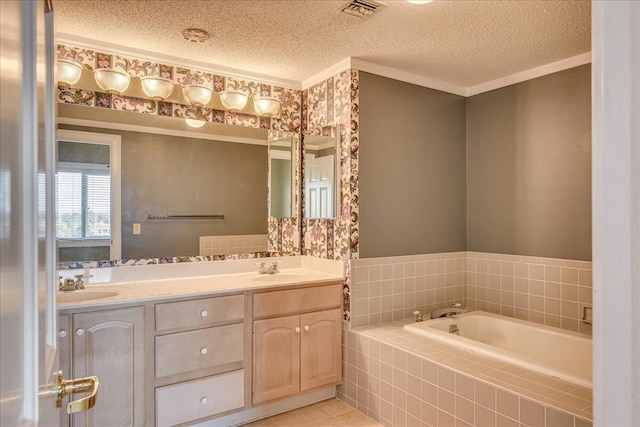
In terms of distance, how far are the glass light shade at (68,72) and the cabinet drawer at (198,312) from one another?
1.44m

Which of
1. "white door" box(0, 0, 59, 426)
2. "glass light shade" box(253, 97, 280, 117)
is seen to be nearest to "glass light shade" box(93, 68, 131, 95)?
"glass light shade" box(253, 97, 280, 117)

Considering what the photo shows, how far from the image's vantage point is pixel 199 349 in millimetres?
2416

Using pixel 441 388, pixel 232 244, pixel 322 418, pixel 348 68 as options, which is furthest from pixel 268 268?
pixel 348 68

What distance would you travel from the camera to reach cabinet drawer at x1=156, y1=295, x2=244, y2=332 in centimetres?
231

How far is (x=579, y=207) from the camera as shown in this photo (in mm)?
2840

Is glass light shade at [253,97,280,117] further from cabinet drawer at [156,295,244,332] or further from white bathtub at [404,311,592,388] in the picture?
white bathtub at [404,311,592,388]

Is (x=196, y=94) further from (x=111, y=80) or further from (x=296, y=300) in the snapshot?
(x=296, y=300)

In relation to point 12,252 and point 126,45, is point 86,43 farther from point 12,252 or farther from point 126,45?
point 12,252

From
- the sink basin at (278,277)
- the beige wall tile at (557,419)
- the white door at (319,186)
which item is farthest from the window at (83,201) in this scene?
the beige wall tile at (557,419)

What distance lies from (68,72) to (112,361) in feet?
5.55

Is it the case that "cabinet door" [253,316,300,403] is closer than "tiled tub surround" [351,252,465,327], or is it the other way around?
"cabinet door" [253,316,300,403]

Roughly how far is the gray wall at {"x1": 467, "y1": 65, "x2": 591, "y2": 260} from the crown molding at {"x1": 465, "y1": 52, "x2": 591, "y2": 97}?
41 mm

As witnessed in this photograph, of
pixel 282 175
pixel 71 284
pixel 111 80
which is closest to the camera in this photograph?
pixel 71 284

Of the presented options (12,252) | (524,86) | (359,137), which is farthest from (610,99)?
(524,86)
